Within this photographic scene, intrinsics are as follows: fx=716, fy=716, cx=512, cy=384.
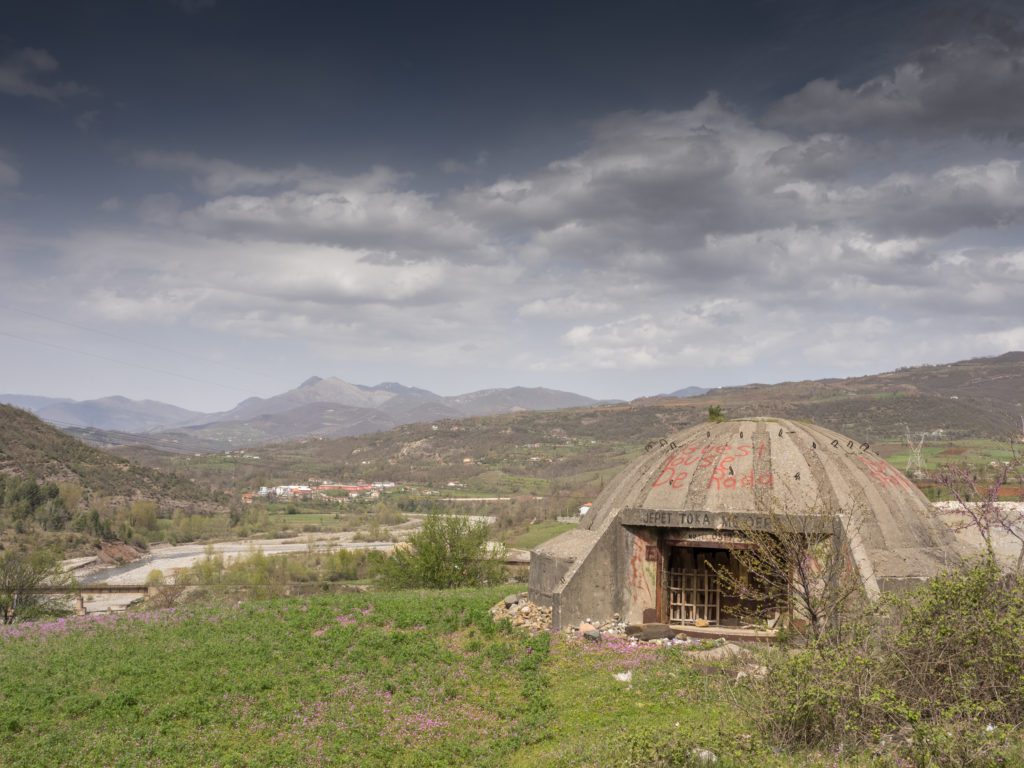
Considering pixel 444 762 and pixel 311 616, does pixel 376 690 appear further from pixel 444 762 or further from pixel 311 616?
pixel 311 616

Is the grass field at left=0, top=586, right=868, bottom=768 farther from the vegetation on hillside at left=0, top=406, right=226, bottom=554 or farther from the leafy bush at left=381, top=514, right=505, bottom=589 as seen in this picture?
the vegetation on hillside at left=0, top=406, right=226, bottom=554

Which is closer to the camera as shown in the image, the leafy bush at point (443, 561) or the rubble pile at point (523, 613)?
the rubble pile at point (523, 613)

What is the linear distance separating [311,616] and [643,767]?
487 inches

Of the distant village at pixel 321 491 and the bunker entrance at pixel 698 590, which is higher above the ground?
the bunker entrance at pixel 698 590

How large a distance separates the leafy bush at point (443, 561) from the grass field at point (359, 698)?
1125 cm

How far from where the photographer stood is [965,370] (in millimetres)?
161125

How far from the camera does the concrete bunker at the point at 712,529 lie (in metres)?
16.9

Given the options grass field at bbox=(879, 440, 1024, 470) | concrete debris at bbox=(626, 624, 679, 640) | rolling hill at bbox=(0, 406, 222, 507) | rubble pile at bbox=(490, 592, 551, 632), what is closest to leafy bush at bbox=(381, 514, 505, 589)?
rubble pile at bbox=(490, 592, 551, 632)

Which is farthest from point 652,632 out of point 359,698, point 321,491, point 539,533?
point 321,491

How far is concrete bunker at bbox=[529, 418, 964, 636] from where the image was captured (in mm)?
16938

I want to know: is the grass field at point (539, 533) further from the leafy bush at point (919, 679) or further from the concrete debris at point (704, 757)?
the concrete debris at point (704, 757)

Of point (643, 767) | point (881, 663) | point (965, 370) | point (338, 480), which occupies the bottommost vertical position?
point (338, 480)

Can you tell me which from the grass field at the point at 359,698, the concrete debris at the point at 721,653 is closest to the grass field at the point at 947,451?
the concrete debris at the point at 721,653

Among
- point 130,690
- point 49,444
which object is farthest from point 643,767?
point 49,444
